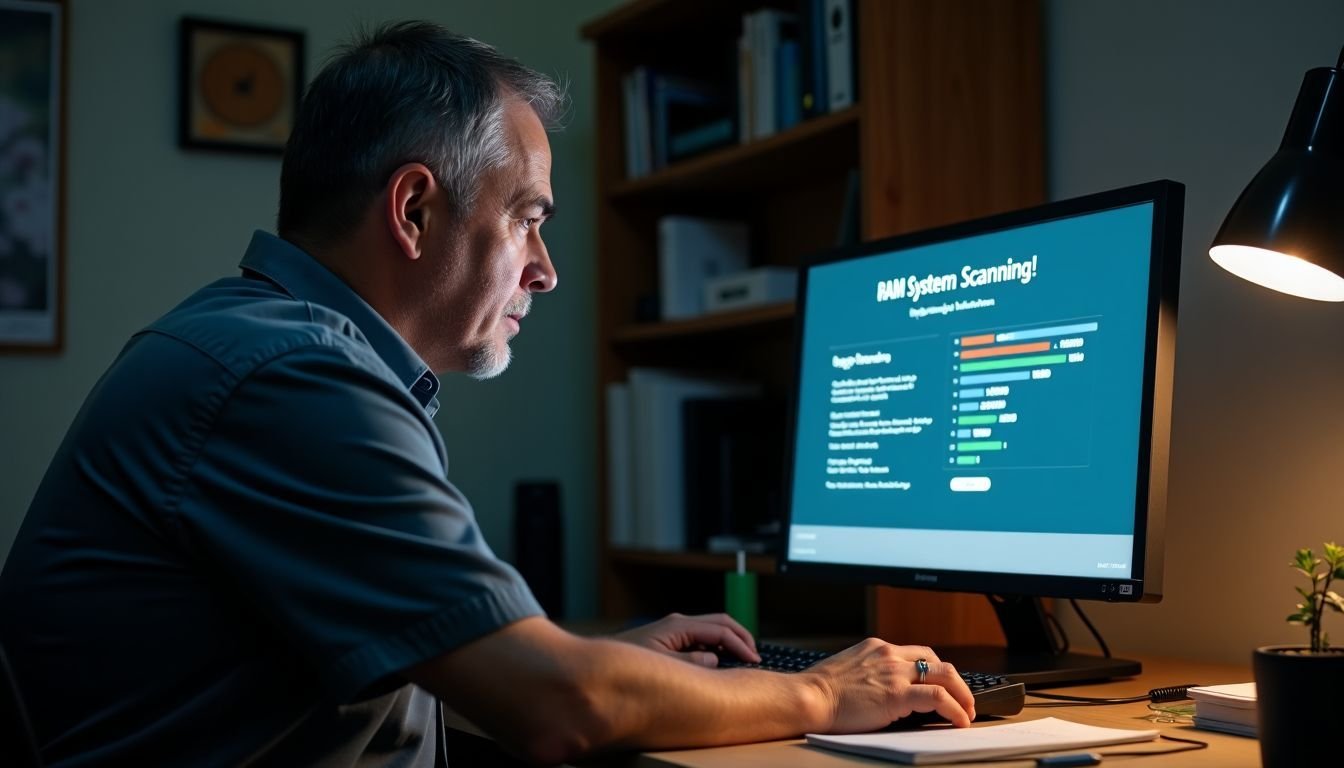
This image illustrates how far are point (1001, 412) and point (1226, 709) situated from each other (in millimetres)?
422

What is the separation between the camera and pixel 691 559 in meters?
2.28

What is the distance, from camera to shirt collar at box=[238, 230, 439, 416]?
46.8 inches

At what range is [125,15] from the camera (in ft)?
8.21

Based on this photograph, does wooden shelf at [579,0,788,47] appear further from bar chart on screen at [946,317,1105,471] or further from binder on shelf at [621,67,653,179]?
bar chart on screen at [946,317,1105,471]

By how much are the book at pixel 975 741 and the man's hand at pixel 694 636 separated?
29 cm

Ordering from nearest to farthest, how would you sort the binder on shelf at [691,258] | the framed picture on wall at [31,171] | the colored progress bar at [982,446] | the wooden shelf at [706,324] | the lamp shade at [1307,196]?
the lamp shade at [1307,196] → the colored progress bar at [982,446] → the wooden shelf at [706,324] → the framed picture on wall at [31,171] → the binder on shelf at [691,258]

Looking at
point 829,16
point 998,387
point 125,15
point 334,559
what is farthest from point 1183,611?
point 125,15

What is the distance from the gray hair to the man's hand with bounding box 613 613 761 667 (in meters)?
0.47

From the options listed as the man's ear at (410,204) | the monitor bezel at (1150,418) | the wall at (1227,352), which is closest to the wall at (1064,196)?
the wall at (1227,352)

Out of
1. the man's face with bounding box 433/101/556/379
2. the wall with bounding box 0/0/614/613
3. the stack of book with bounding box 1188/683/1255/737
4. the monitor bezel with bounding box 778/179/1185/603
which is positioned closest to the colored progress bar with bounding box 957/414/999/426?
the monitor bezel with bounding box 778/179/1185/603

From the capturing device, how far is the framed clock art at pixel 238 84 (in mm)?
2535

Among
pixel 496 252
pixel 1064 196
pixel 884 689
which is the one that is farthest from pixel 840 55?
pixel 884 689

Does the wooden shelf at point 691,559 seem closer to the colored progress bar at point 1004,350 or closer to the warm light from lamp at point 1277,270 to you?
the colored progress bar at point 1004,350

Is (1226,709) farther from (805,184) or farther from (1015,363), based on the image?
(805,184)
